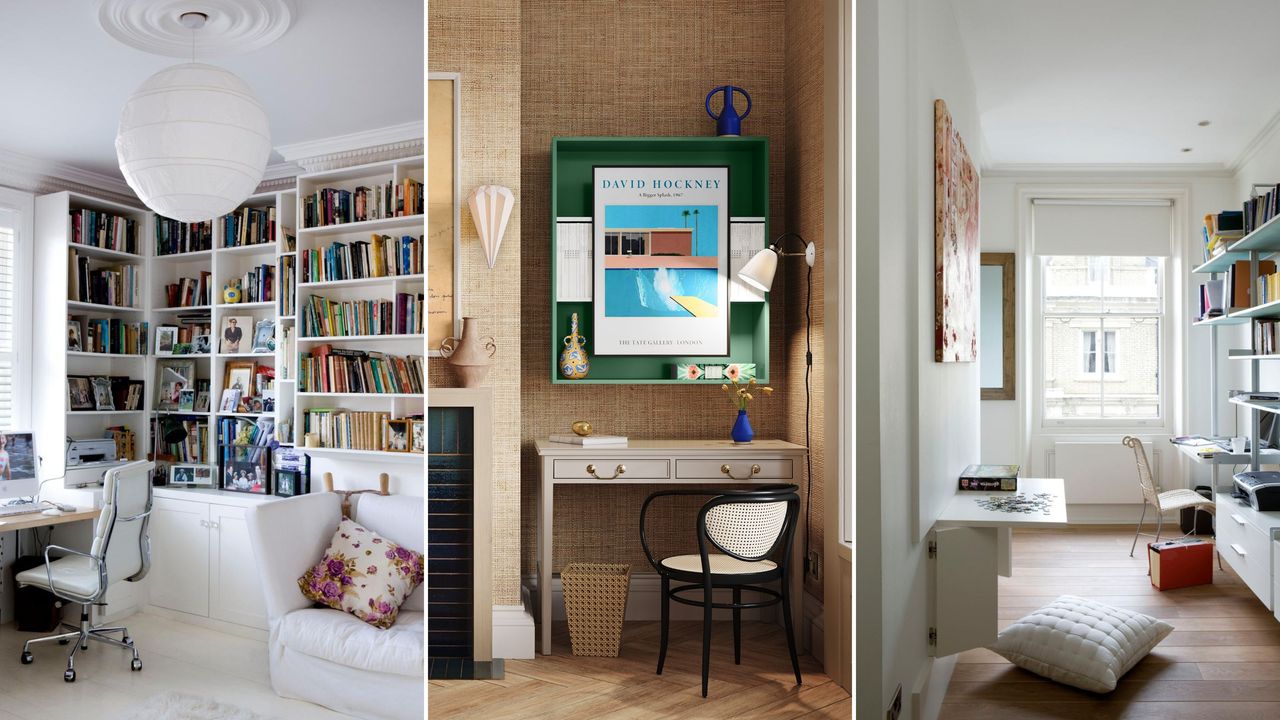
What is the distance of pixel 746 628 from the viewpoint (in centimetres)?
275

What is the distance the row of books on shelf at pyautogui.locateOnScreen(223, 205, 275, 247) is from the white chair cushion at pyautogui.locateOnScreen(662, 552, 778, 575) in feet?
5.66

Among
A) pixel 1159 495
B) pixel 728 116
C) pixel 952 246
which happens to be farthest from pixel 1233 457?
pixel 728 116

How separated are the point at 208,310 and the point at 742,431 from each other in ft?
6.95

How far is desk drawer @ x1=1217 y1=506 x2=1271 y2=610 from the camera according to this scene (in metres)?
1.94

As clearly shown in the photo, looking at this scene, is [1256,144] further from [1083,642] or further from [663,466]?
[663,466]

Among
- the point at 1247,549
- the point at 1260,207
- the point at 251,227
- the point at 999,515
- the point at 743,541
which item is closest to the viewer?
the point at 251,227

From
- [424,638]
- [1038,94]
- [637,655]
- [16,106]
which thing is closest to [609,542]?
[637,655]

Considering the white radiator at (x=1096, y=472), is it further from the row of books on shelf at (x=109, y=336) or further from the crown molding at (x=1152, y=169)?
the row of books on shelf at (x=109, y=336)

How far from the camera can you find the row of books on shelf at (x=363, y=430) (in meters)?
0.85

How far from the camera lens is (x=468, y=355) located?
2.47 meters

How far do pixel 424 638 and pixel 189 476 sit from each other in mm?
409

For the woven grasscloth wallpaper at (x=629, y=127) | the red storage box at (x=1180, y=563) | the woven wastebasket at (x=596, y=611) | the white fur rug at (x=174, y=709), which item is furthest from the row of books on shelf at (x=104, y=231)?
the red storage box at (x=1180, y=563)

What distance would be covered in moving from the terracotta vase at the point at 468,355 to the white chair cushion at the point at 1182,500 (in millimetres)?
2310

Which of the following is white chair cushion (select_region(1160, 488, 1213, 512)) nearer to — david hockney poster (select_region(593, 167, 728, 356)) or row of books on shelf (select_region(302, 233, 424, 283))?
david hockney poster (select_region(593, 167, 728, 356))
